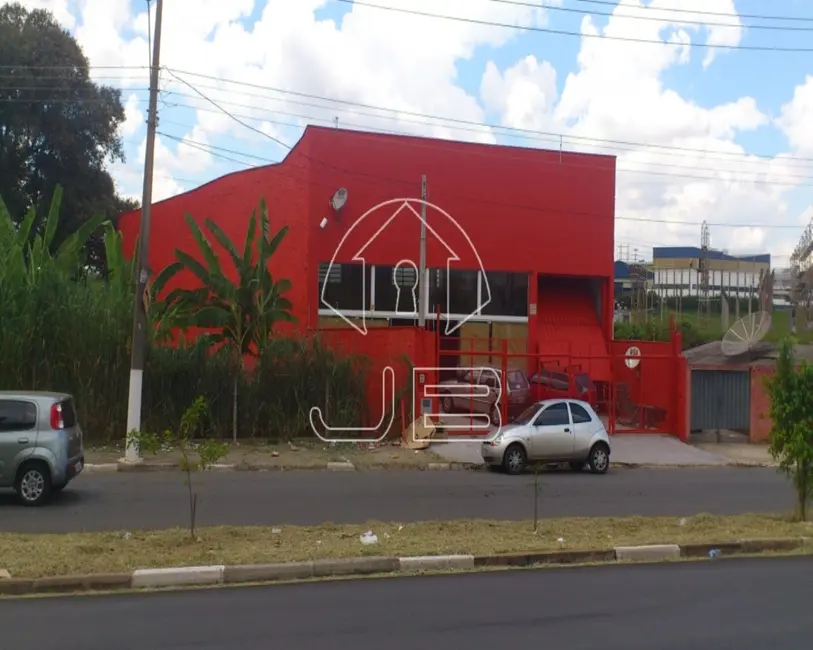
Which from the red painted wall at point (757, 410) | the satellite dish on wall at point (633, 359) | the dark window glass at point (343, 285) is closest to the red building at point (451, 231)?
the dark window glass at point (343, 285)

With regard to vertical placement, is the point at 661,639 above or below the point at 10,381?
below

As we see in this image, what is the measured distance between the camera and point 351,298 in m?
31.2

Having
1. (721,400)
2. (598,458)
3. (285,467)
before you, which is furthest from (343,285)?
(598,458)

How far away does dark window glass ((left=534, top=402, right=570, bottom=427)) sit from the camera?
19.9 metres

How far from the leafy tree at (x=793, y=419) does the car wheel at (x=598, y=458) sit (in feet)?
23.8

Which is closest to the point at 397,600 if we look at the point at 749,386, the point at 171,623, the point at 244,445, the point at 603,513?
the point at 171,623

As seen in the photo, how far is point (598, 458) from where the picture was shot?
20297 mm

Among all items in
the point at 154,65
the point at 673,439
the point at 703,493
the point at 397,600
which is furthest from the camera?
the point at 673,439

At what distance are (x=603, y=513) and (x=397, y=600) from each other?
247 inches

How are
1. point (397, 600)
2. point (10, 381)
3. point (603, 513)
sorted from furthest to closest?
point (10, 381), point (603, 513), point (397, 600)

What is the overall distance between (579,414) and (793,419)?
305 inches

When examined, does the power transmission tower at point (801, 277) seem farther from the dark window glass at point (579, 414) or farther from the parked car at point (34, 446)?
the parked car at point (34, 446)

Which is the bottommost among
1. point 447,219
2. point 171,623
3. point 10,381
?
point 171,623

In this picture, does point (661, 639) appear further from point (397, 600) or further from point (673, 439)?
point (673, 439)
